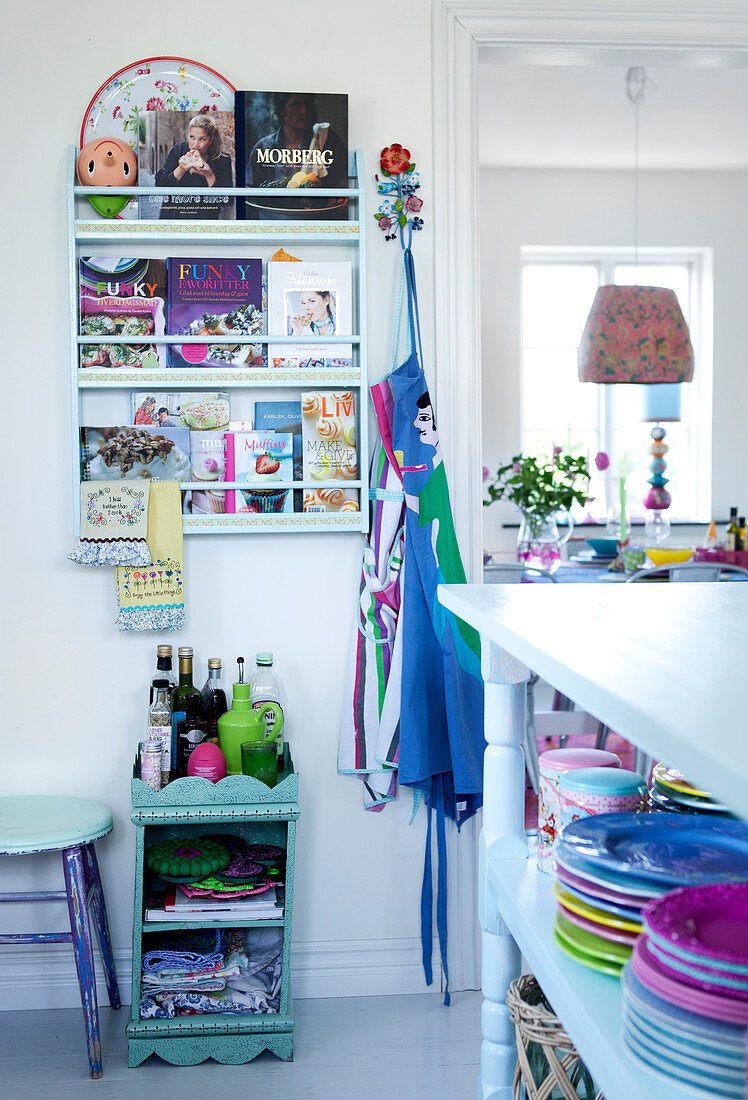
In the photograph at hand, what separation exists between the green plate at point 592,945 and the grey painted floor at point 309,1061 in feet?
3.90

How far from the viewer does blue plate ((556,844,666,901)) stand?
938 millimetres

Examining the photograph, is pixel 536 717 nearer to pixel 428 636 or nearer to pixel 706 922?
pixel 428 636

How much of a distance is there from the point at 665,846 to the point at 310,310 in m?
1.64

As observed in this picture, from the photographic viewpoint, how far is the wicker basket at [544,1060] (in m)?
1.14

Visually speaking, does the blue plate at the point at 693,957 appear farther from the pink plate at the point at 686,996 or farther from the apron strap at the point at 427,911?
the apron strap at the point at 427,911

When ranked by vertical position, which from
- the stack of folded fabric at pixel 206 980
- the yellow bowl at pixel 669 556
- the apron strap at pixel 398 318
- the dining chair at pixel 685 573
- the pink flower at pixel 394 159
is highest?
the pink flower at pixel 394 159

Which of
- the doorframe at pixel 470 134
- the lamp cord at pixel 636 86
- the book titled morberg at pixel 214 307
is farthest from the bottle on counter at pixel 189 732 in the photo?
the lamp cord at pixel 636 86

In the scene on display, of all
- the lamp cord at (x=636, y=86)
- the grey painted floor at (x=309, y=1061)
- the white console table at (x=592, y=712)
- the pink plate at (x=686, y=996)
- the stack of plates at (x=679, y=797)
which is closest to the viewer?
the white console table at (x=592, y=712)

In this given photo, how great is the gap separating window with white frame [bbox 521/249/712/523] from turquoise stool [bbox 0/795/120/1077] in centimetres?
409

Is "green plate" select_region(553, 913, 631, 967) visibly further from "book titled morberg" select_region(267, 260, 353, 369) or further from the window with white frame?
the window with white frame

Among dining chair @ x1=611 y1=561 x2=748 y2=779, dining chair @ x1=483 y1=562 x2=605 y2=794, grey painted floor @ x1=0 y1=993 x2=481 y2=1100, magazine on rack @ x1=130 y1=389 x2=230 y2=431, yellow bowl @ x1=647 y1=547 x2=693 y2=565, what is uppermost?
magazine on rack @ x1=130 y1=389 x2=230 y2=431

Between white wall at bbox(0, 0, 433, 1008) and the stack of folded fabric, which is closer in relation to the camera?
the stack of folded fabric

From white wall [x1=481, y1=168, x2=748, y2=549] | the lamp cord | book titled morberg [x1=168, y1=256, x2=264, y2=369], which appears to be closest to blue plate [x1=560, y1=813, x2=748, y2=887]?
book titled morberg [x1=168, y1=256, x2=264, y2=369]

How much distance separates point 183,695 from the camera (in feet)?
7.59
